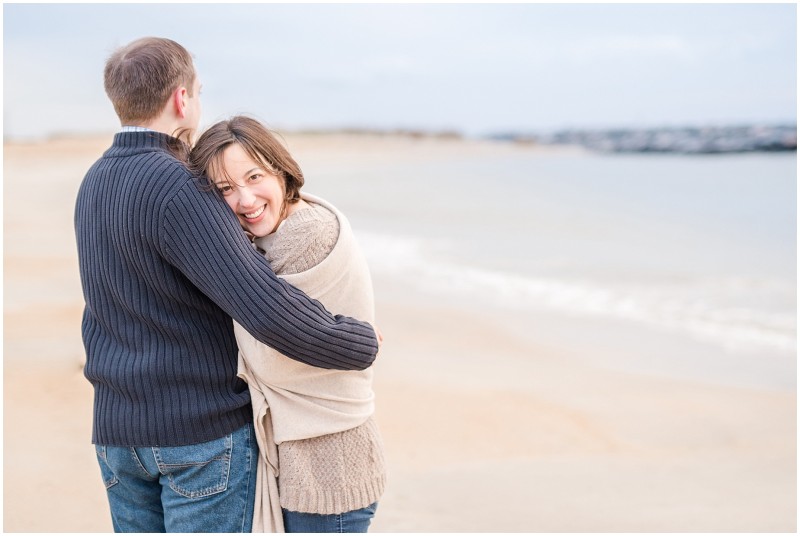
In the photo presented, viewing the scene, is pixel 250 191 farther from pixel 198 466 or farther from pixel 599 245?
pixel 599 245

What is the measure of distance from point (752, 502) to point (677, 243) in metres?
9.09

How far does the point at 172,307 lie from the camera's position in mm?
1944

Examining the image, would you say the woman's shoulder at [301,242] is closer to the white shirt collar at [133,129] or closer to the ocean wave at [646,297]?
the white shirt collar at [133,129]

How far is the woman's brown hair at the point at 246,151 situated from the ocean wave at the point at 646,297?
554cm

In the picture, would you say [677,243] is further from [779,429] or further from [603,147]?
[603,147]

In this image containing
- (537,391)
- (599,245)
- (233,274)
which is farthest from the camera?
(599,245)

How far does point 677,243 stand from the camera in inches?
503

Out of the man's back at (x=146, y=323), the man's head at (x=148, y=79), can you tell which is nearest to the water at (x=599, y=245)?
the man's back at (x=146, y=323)

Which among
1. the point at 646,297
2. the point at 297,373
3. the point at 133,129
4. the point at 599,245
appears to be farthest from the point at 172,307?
the point at 599,245

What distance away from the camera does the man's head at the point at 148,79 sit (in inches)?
77.3

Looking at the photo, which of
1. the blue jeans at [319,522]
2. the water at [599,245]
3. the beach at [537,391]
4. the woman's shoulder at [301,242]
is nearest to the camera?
the woman's shoulder at [301,242]

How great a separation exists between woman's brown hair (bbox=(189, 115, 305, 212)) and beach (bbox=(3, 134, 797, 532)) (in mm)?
2160

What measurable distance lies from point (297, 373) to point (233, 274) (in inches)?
11.9

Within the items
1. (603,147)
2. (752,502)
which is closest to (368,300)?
(752,502)
